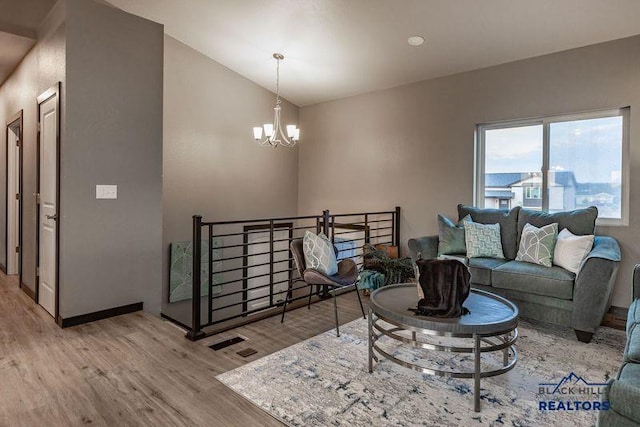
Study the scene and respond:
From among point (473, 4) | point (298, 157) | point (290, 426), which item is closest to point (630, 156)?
point (473, 4)

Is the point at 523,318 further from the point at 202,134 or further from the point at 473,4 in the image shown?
the point at 202,134

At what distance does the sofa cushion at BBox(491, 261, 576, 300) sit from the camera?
10.2ft

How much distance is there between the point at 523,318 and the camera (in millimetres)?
3592

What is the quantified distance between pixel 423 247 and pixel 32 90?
15.3 feet

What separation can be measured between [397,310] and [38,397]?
217 centimetres

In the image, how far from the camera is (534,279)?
3.27 metres

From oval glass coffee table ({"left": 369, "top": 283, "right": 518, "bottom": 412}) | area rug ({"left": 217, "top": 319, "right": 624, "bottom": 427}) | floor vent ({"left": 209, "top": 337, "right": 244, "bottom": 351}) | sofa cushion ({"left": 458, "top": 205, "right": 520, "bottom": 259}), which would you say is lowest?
area rug ({"left": 217, "top": 319, "right": 624, "bottom": 427})

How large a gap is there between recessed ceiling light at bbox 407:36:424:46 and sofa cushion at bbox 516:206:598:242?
7.11 feet

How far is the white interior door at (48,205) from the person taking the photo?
10.9 ft

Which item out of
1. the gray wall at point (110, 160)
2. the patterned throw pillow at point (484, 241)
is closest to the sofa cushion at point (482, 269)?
the patterned throw pillow at point (484, 241)

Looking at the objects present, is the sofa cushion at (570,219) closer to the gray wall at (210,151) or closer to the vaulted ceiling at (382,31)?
the vaulted ceiling at (382,31)

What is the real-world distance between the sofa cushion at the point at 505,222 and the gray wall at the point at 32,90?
168 inches

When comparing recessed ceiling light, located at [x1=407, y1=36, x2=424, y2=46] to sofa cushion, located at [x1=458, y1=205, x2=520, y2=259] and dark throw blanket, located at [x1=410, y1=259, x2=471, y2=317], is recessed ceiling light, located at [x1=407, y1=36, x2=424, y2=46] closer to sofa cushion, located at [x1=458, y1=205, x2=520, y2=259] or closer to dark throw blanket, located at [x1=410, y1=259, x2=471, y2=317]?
sofa cushion, located at [x1=458, y1=205, x2=520, y2=259]

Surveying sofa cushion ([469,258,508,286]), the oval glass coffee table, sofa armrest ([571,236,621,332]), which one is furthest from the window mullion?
the oval glass coffee table
